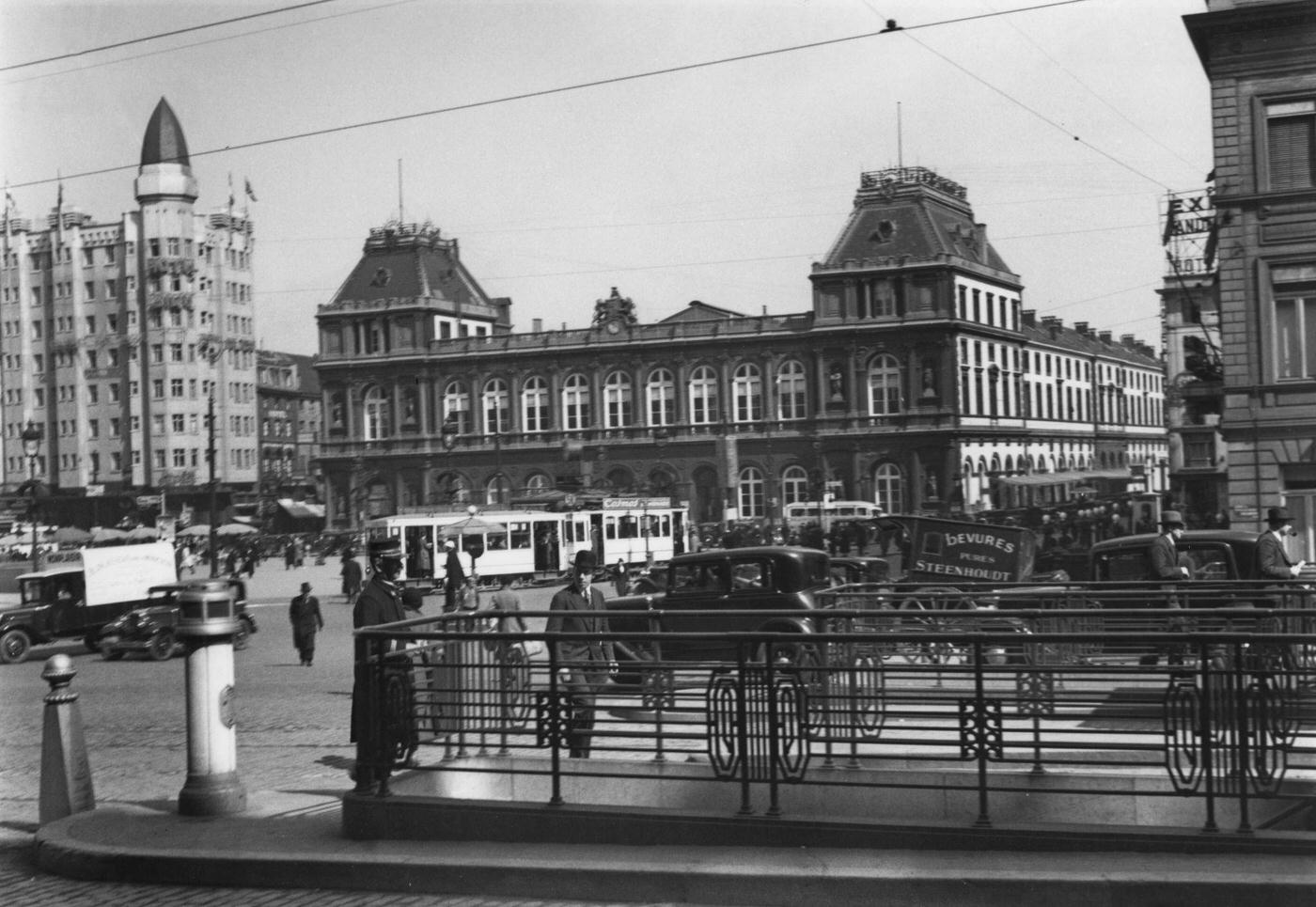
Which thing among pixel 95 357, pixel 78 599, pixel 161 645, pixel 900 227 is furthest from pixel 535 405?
pixel 161 645

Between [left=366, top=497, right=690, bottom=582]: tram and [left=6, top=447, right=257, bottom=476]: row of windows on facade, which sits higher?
[left=6, top=447, right=257, bottom=476]: row of windows on facade

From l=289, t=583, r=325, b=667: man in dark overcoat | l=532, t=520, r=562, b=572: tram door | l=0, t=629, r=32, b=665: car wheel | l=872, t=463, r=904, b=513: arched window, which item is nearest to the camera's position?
l=289, t=583, r=325, b=667: man in dark overcoat

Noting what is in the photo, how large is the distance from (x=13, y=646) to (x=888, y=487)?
63.4 meters

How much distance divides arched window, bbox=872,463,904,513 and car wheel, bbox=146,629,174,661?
62394 millimetres

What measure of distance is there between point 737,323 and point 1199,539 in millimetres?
72080

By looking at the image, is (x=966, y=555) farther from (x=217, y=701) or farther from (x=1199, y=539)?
(x=217, y=701)

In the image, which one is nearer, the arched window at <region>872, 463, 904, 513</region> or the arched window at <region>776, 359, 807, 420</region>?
the arched window at <region>872, 463, 904, 513</region>

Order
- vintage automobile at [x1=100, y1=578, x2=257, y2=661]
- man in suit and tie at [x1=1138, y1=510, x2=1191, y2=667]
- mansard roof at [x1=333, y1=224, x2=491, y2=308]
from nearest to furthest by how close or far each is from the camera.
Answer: man in suit and tie at [x1=1138, y1=510, x2=1191, y2=667] → vintage automobile at [x1=100, y1=578, x2=257, y2=661] → mansard roof at [x1=333, y1=224, x2=491, y2=308]

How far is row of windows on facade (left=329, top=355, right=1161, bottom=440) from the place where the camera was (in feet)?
282

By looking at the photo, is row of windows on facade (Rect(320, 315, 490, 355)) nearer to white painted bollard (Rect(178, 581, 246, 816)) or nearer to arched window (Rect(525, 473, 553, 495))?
arched window (Rect(525, 473, 553, 495))

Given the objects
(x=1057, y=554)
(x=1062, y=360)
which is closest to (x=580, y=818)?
(x=1057, y=554)

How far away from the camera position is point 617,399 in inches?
3656

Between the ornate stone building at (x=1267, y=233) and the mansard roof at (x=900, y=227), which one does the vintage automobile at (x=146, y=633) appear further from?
the mansard roof at (x=900, y=227)

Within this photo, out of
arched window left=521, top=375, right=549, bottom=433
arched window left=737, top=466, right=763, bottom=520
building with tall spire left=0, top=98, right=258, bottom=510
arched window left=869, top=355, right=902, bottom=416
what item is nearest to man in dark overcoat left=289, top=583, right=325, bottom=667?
arched window left=869, top=355, right=902, bottom=416
